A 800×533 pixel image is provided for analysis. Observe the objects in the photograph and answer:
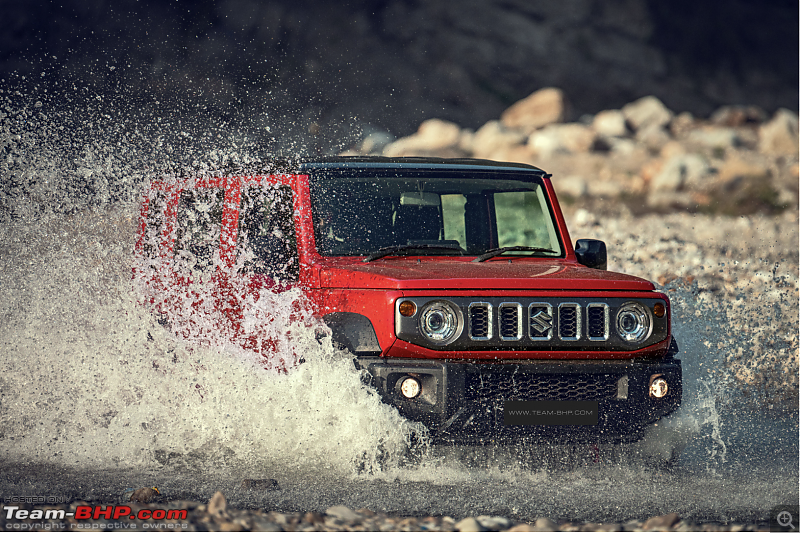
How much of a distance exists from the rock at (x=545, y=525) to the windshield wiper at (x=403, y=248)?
1781 millimetres

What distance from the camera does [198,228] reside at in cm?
603

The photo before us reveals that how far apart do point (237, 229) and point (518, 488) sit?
7.34ft

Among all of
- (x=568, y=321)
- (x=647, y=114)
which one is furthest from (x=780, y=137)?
(x=568, y=321)

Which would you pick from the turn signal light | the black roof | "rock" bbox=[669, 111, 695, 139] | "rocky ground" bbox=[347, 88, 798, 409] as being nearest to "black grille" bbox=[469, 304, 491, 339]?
the turn signal light

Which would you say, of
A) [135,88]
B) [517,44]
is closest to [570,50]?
[517,44]

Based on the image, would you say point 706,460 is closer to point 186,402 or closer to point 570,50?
point 186,402

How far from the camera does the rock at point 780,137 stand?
3156 cm

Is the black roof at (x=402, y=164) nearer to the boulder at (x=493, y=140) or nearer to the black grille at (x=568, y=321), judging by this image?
the black grille at (x=568, y=321)

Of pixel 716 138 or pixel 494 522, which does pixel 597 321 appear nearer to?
pixel 494 522

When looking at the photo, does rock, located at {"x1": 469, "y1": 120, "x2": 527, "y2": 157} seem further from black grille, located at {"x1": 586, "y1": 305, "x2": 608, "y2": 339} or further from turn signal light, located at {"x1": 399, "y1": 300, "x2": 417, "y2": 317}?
turn signal light, located at {"x1": 399, "y1": 300, "x2": 417, "y2": 317}

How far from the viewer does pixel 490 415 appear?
486 centimetres

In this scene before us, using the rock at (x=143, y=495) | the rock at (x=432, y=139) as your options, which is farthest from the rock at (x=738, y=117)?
the rock at (x=143, y=495)

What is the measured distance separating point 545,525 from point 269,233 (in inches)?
93.2

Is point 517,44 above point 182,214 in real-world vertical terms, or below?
above
